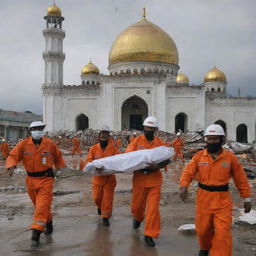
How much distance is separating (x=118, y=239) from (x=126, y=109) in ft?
108

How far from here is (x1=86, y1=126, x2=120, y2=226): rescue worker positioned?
18.1ft

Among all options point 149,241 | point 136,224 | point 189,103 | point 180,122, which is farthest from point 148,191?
point 180,122

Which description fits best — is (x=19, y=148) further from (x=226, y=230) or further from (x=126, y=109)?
(x=126, y=109)

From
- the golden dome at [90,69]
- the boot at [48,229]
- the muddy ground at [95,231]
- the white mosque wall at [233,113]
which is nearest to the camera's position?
the muddy ground at [95,231]

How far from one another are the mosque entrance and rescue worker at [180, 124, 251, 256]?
32991 millimetres

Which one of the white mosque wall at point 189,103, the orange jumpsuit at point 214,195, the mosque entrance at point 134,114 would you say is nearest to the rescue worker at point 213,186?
the orange jumpsuit at point 214,195

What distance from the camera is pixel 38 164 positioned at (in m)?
5.06

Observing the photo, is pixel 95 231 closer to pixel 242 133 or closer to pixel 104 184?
pixel 104 184

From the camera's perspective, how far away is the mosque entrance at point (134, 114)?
122 ft

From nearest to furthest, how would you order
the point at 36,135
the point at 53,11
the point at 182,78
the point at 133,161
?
the point at 133,161
the point at 36,135
the point at 53,11
the point at 182,78

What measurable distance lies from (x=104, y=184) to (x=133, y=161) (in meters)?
0.92

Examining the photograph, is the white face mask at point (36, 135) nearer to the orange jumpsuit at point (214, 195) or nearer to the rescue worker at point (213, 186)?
the rescue worker at point (213, 186)

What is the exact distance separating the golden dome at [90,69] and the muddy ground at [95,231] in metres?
37.1

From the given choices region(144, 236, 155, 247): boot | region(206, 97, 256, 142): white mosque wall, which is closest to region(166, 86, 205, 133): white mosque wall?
region(206, 97, 256, 142): white mosque wall
